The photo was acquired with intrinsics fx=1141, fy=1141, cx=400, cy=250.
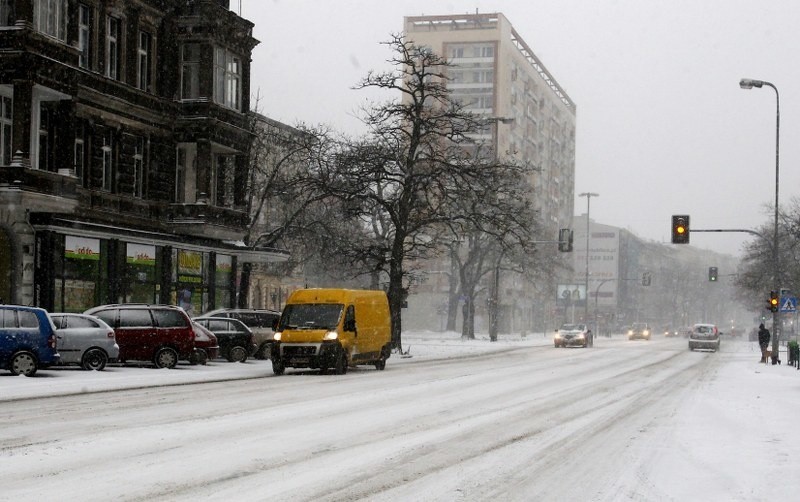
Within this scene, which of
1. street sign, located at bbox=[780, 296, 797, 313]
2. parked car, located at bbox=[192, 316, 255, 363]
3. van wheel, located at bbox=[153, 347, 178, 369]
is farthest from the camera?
street sign, located at bbox=[780, 296, 797, 313]

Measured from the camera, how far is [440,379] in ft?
93.0

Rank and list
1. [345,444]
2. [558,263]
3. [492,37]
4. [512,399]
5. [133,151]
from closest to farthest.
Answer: [345,444], [512,399], [133,151], [558,263], [492,37]

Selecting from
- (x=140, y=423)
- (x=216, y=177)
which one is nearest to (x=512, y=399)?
(x=140, y=423)

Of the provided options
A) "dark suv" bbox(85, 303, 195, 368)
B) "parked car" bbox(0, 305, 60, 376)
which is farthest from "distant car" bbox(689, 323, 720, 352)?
"parked car" bbox(0, 305, 60, 376)

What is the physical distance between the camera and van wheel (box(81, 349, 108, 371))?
2798 centimetres

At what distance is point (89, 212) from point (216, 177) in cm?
843

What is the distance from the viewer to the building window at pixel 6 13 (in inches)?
1255

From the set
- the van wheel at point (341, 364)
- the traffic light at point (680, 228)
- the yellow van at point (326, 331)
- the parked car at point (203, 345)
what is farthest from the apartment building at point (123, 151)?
the traffic light at point (680, 228)

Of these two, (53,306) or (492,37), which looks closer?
(53,306)

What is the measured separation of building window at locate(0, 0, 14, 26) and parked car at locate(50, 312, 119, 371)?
935 cm

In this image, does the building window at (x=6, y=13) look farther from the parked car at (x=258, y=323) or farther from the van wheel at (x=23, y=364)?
the van wheel at (x=23, y=364)

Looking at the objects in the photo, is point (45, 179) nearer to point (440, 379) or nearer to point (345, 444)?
point (440, 379)

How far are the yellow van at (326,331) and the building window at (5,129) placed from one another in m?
9.12

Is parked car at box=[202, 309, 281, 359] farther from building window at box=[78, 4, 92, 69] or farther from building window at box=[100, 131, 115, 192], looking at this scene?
Result: building window at box=[78, 4, 92, 69]
